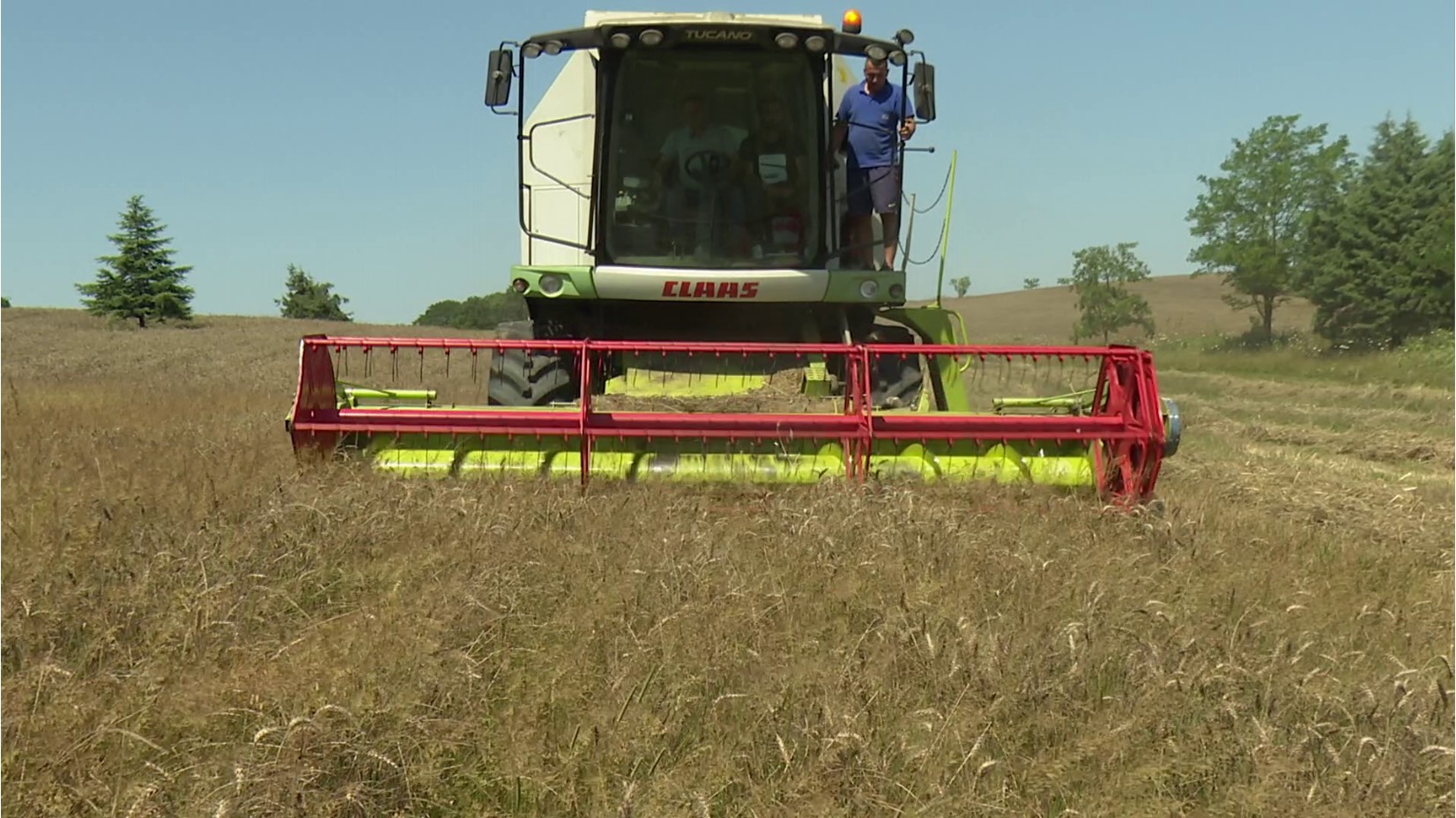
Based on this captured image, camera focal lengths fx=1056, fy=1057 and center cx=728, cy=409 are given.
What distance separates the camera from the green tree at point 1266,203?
3578 centimetres

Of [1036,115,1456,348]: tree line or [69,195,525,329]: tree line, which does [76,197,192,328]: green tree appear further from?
[1036,115,1456,348]: tree line

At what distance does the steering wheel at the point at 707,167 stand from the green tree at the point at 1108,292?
1654 inches

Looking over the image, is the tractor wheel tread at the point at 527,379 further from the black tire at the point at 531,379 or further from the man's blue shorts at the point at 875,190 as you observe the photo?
the man's blue shorts at the point at 875,190

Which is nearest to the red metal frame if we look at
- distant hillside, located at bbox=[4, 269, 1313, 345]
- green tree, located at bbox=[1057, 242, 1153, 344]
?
distant hillside, located at bbox=[4, 269, 1313, 345]

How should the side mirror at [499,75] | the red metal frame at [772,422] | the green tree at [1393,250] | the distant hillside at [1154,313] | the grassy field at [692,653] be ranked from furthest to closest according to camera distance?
the distant hillside at [1154,313] → the green tree at [1393,250] → the side mirror at [499,75] → the red metal frame at [772,422] → the grassy field at [692,653]

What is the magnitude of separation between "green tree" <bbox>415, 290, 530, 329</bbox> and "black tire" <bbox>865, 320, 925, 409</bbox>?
44.5 metres

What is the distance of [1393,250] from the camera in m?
26.6

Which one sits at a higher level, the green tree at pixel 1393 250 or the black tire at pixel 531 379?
the green tree at pixel 1393 250

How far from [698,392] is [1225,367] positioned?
24.0 meters

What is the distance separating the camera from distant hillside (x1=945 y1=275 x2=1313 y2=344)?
41406mm

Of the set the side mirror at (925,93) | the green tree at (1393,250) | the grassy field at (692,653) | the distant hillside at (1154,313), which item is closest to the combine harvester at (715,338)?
the side mirror at (925,93)

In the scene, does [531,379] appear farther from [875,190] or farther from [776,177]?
[875,190]

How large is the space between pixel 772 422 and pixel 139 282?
37.3m

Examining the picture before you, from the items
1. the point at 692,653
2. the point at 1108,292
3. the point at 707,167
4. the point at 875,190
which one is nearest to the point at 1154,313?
the point at 1108,292
